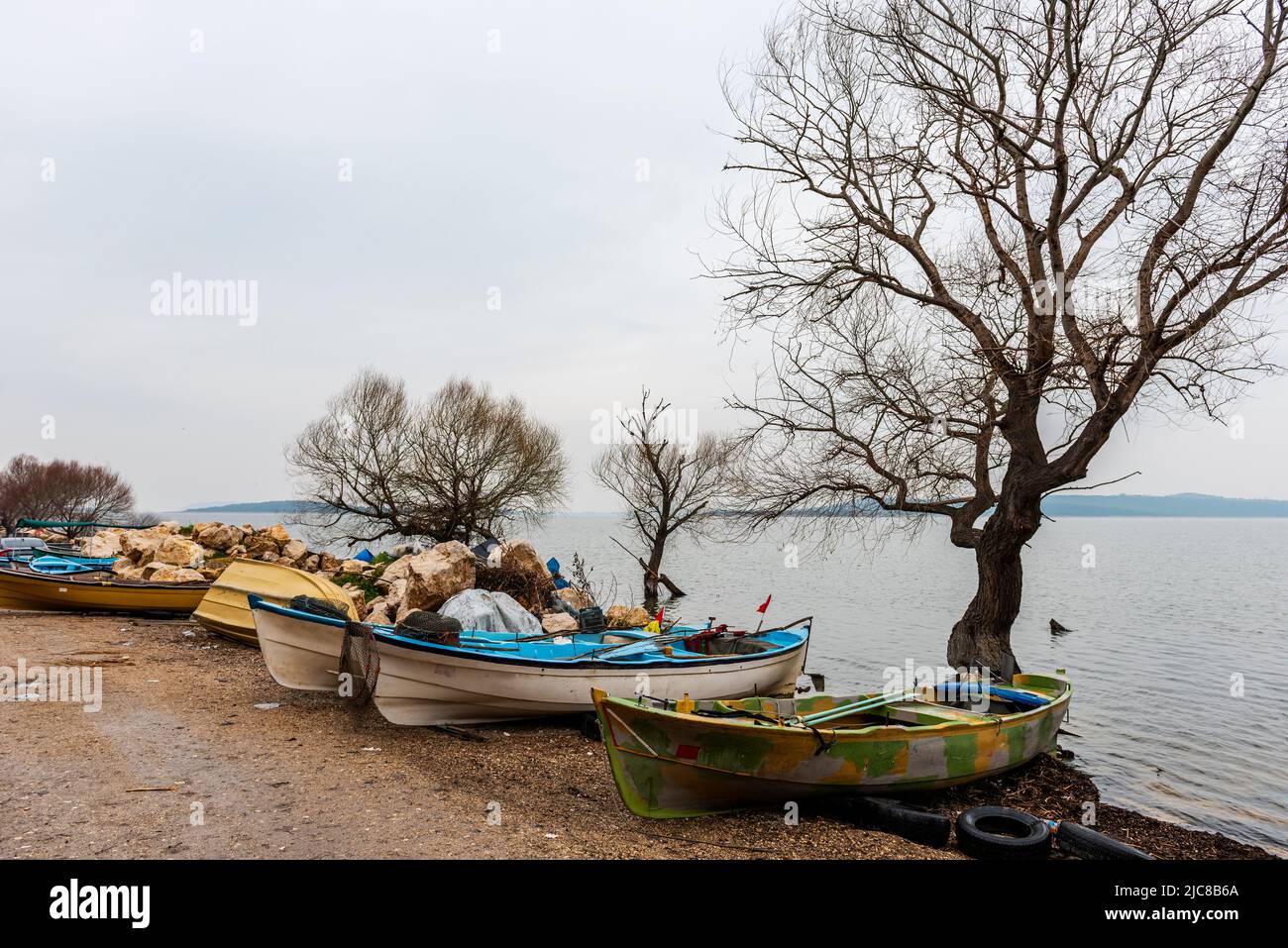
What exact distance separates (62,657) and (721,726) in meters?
10.9

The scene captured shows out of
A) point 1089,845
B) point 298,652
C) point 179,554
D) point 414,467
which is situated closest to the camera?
point 1089,845

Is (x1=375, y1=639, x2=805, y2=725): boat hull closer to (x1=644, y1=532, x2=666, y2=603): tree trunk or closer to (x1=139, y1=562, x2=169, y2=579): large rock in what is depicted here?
(x1=139, y1=562, x2=169, y2=579): large rock

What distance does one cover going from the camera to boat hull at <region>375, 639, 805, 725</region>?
9.38 metres

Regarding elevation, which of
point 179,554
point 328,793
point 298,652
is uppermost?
point 179,554

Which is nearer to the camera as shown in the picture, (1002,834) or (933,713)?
(1002,834)

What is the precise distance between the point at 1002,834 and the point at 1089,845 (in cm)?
70

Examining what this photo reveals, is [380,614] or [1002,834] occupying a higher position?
[380,614]

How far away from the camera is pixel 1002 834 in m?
7.04

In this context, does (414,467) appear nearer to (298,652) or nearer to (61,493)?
(298,652)

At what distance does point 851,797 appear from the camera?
754 centimetres

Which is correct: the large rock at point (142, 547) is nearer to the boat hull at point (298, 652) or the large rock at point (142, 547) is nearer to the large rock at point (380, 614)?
the large rock at point (380, 614)

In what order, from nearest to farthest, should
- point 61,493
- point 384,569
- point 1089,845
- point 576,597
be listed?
point 1089,845, point 384,569, point 576,597, point 61,493

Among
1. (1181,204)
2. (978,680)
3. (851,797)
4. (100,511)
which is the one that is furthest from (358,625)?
(100,511)

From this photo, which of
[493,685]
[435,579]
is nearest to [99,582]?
[435,579]
